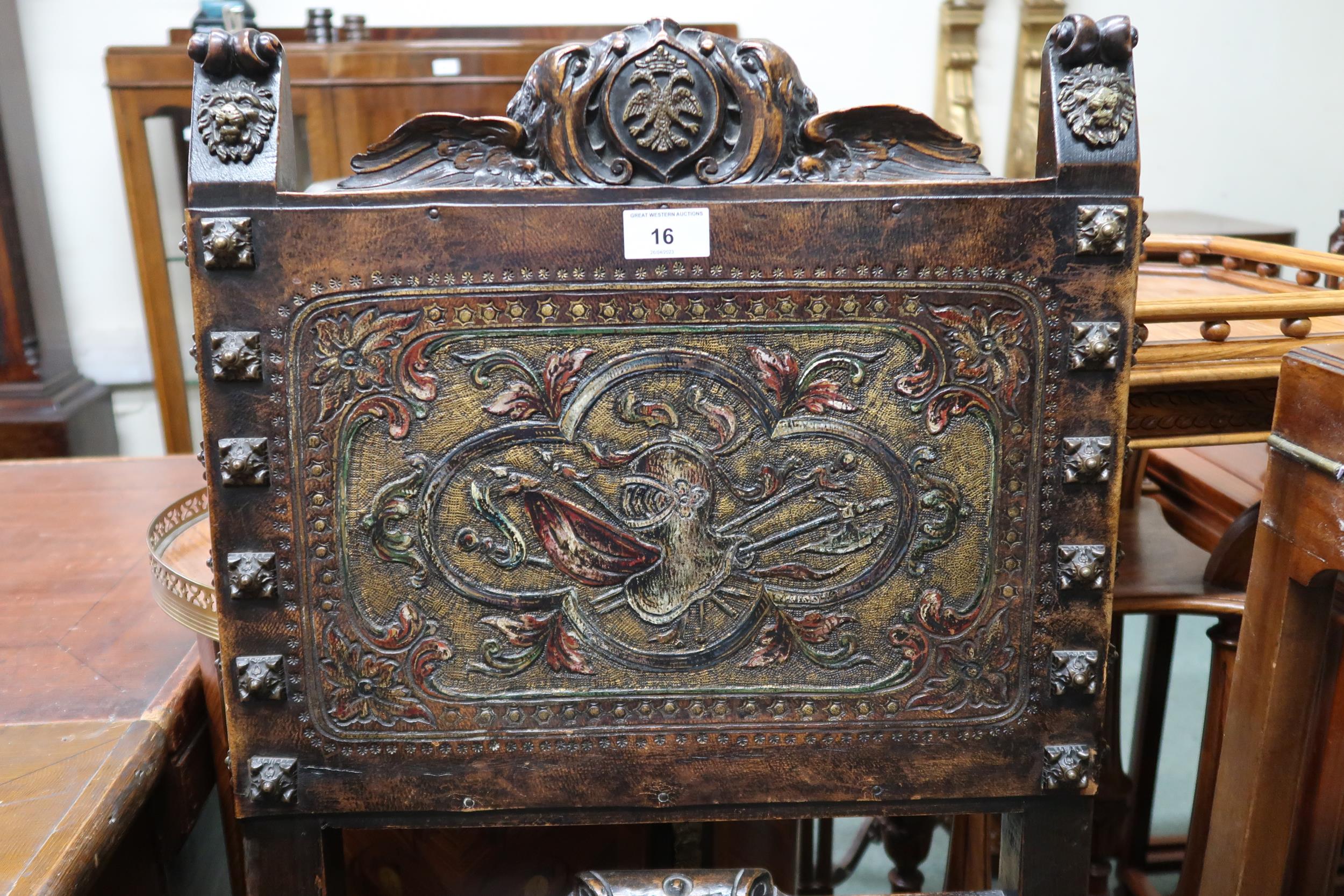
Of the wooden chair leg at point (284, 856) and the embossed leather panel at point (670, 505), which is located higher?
the embossed leather panel at point (670, 505)

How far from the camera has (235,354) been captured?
2.40 ft

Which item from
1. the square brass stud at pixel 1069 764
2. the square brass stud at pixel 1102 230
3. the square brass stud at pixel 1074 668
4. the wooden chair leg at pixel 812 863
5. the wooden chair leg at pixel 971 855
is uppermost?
the square brass stud at pixel 1102 230

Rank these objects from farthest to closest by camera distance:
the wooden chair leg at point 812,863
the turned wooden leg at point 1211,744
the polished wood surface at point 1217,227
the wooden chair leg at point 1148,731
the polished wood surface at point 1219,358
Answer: the polished wood surface at point 1217,227
the wooden chair leg at point 812,863
the wooden chair leg at point 1148,731
the turned wooden leg at point 1211,744
the polished wood surface at point 1219,358

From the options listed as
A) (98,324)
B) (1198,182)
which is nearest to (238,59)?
(98,324)

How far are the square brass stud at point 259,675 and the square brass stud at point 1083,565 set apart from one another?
0.58m

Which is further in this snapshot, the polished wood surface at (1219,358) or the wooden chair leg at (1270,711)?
the polished wood surface at (1219,358)

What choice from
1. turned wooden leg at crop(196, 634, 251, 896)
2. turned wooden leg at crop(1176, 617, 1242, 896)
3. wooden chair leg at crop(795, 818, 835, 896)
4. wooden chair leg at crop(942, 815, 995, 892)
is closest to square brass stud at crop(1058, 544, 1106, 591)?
turned wooden leg at crop(1176, 617, 1242, 896)

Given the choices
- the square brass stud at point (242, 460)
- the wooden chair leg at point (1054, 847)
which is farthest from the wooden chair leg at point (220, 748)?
the wooden chair leg at point (1054, 847)

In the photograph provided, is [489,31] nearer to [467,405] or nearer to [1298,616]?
[467,405]

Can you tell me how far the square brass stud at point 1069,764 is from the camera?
829 millimetres

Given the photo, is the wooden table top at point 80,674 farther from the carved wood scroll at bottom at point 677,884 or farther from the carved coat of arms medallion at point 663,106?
the carved coat of arms medallion at point 663,106

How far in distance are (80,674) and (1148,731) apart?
134 cm

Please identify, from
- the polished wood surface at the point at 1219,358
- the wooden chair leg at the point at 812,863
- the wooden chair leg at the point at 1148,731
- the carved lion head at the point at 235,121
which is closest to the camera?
the carved lion head at the point at 235,121

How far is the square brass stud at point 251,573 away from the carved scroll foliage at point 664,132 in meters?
0.27
